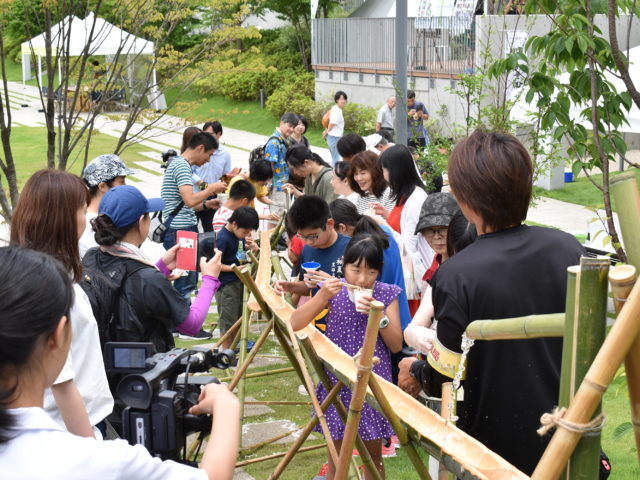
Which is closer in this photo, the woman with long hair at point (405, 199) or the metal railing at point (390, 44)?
the woman with long hair at point (405, 199)

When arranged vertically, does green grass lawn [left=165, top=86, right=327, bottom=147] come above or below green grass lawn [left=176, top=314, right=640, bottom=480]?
above

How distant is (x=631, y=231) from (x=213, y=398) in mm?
1076

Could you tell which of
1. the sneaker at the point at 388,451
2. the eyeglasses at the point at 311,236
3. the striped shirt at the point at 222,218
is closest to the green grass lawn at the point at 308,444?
Answer: the sneaker at the point at 388,451

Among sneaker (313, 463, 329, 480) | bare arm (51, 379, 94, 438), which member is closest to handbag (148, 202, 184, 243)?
sneaker (313, 463, 329, 480)

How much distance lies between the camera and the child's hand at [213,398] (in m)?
2.07

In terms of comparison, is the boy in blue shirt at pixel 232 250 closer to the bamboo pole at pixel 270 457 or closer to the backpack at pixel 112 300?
the bamboo pole at pixel 270 457

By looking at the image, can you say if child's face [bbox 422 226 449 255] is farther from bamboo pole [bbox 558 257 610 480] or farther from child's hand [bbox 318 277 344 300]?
bamboo pole [bbox 558 257 610 480]

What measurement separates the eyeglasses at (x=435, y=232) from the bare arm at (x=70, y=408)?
7.26 feet

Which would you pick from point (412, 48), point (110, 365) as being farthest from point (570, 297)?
point (412, 48)

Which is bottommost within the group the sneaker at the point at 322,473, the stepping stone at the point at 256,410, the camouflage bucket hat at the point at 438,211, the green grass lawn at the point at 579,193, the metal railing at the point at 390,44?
the stepping stone at the point at 256,410

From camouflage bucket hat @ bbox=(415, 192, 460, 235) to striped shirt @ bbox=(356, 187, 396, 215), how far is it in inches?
74.6

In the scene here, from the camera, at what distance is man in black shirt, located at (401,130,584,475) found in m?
2.41

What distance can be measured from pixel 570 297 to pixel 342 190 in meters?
5.33

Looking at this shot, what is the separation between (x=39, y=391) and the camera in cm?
176
